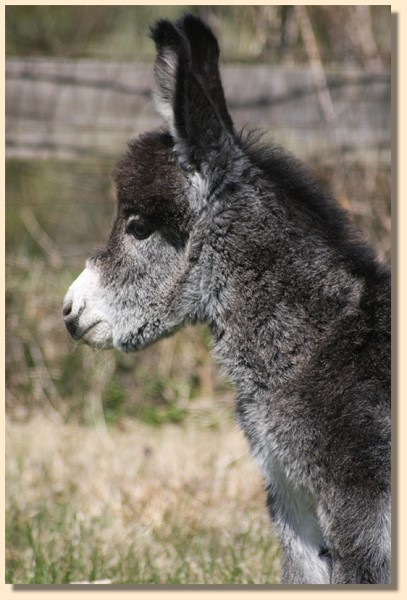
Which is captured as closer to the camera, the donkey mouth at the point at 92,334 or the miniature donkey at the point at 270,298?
the miniature donkey at the point at 270,298

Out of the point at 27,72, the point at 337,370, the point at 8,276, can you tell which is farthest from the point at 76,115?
the point at 337,370

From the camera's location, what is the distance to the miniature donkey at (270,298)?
3105mm

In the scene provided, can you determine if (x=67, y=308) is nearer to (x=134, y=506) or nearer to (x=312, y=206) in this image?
(x=312, y=206)

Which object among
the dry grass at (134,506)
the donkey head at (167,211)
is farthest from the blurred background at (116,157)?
→ the donkey head at (167,211)

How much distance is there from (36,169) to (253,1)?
344cm

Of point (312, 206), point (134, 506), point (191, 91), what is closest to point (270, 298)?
point (312, 206)

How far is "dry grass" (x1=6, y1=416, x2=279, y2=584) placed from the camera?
4.21m

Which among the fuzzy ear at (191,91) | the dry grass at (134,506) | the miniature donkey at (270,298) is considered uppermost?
the fuzzy ear at (191,91)

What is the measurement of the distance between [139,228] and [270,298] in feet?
2.07

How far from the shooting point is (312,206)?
3516 millimetres

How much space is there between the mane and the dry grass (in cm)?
→ 153

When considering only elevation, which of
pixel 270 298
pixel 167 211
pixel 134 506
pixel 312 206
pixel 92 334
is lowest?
pixel 134 506

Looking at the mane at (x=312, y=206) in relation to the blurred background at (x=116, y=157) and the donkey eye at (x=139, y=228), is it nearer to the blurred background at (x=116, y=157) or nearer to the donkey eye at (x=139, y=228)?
the donkey eye at (x=139, y=228)

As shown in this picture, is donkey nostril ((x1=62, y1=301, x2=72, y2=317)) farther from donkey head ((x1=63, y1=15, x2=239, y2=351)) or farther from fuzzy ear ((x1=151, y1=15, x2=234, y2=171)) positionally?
fuzzy ear ((x1=151, y1=15, x2=234, y2=171))
